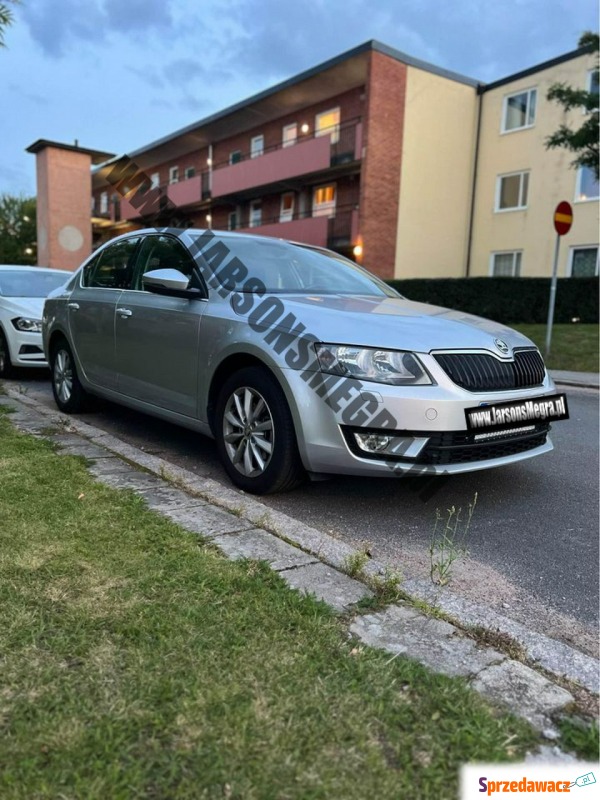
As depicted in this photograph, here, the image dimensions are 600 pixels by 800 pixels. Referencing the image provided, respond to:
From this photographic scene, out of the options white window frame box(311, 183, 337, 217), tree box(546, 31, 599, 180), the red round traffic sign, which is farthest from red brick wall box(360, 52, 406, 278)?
the red round traffic sign

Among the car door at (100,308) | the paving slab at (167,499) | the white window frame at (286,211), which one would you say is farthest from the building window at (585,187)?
the paving slab at (167,499)

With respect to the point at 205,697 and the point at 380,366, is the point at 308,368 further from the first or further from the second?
the point at 205,697

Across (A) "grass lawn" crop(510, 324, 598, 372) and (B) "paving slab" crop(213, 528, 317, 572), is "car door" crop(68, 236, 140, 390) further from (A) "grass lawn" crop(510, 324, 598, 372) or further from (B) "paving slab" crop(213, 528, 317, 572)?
(A) "grass lawn" crop(510, 324, 598, 372)

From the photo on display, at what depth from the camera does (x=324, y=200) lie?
24.6m

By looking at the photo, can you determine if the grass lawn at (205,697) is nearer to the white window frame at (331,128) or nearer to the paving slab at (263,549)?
the paving slab at (263,549)

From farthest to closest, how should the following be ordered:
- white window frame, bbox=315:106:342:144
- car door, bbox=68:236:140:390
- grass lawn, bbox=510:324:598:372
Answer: white window frame, bbox=315:106:342:144
grass lawn, bbox=510:324:598:372
car door, bbox=68:236:140:390

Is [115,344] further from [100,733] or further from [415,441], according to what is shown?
[100,733]

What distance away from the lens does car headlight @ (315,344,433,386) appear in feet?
10.5

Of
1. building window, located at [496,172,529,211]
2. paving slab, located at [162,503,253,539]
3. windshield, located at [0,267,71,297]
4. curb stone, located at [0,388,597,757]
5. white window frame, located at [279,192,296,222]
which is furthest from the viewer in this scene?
white window frame, located at [279,192,296,222]

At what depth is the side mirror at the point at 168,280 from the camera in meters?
3.96

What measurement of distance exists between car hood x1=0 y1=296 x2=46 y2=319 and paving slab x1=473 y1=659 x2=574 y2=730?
23.2 feet

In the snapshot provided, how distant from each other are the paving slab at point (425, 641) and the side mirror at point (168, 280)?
249cm

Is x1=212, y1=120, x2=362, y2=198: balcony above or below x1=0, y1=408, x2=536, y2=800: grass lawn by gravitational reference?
above

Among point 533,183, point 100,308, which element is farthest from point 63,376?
point 533,183
